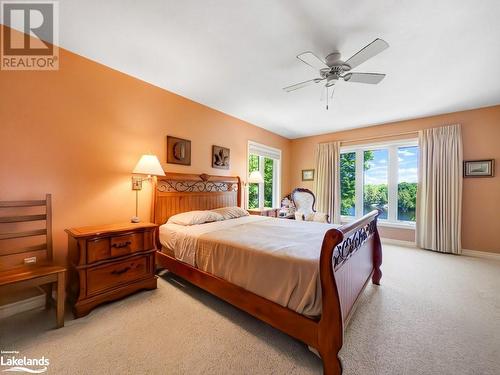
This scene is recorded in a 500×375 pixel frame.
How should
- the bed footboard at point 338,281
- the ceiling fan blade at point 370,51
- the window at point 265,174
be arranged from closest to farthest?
the bed footboard at point 338,281 < the ceiling fan blade at point 370,51 < the window at point 265,174

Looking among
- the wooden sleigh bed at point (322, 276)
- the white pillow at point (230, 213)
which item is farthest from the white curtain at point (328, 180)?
the white pillow at point (230, 213)

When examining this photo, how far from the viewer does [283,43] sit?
207 cm

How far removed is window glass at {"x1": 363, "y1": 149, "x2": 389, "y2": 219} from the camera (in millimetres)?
4641

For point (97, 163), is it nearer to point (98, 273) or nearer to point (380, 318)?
point (98, 273)

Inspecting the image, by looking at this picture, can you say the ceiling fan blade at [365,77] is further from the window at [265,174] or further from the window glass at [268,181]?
the window glass at [268,181]

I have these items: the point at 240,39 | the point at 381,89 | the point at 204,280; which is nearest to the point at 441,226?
the point at 381,89

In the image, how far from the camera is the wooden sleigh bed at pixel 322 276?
1.27 meters

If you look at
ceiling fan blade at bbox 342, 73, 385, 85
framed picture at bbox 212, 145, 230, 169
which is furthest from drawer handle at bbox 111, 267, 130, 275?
ceiling fan blade at bbox 342, 73, 385, 85

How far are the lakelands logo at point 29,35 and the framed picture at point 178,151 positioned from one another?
1414 millimetres

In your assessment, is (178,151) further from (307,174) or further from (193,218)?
(307,174)

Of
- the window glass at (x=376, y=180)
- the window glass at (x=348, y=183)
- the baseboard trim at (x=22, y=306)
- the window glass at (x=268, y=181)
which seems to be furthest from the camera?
the window glass at (x=268, y=181)

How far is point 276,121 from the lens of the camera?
14.7 feet

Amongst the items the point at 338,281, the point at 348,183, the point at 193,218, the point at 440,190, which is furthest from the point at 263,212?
the point at 440,190

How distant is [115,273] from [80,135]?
1567 mm
